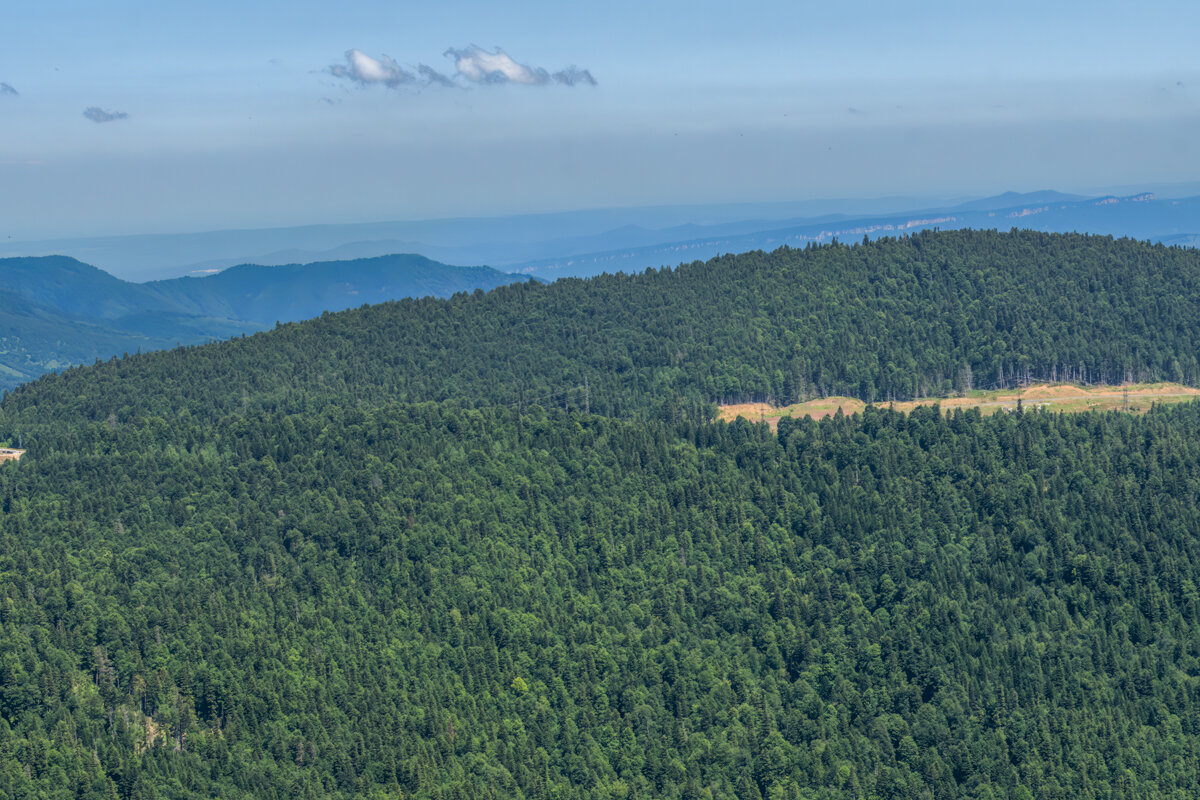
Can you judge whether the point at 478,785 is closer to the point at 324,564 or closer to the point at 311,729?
the point at 311,729

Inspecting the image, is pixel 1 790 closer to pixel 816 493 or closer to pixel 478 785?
pixel 478 785

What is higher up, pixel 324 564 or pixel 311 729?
pixel 324 564

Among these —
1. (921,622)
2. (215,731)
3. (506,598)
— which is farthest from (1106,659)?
(215,731)

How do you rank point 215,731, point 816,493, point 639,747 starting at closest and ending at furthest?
point 215,731, point 639,747, point 816,493

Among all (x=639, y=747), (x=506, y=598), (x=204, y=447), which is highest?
(x=204, y=447)

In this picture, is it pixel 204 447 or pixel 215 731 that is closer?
pixel 215 731

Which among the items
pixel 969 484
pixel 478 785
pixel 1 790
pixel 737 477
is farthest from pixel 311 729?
pixel 969 484

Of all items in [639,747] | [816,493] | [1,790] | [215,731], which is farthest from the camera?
[816,493]
